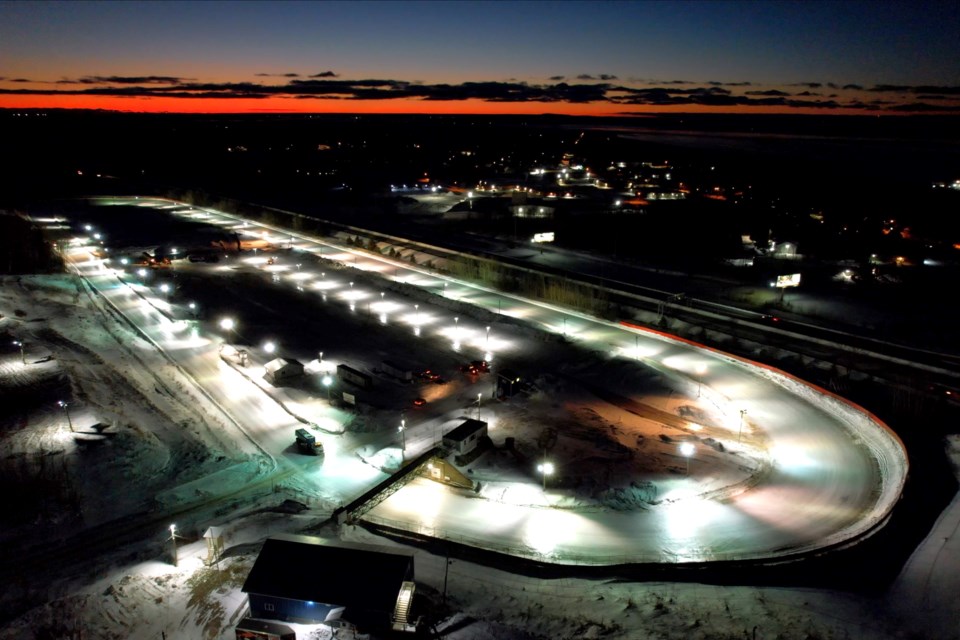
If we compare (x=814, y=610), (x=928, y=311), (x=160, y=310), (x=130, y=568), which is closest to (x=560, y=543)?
(x=814, y=610)

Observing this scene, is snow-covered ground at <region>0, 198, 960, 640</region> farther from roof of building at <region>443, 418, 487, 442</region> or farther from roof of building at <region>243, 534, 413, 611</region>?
roof of building at <region>443, 418, 487, 442</region>

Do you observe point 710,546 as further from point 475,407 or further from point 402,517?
point 475,407

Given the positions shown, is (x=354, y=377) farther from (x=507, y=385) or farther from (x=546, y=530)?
(x=546, y=530)

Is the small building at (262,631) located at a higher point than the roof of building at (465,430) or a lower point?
higher

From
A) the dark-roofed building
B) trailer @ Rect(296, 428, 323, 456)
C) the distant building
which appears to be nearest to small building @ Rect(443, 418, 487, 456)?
the distant building

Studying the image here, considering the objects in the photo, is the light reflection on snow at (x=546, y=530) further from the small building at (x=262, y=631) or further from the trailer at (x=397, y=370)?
the trailer at (x=397, y=370)

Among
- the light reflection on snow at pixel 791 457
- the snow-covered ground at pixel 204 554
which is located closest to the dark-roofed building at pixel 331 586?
the snow-covered ground at pixel 204 554
